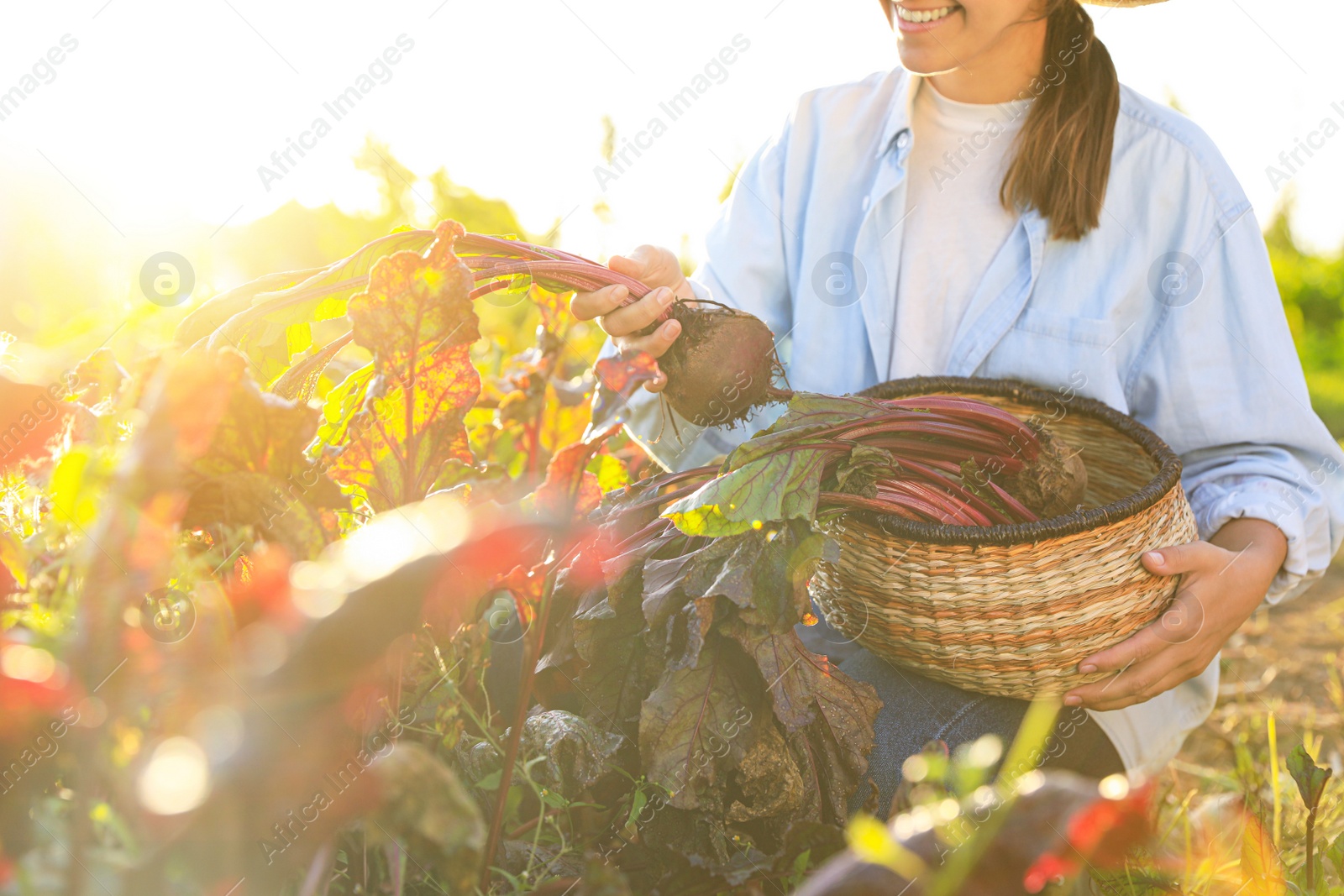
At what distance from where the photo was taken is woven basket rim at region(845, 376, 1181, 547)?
4.14 ft

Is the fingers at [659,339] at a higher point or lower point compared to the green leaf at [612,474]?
higher

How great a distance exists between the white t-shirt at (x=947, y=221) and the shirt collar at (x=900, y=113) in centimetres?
6

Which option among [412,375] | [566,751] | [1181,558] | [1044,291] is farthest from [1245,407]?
[412,375]

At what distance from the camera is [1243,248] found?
Answer: 6.04ft

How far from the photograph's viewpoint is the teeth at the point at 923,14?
1.77m

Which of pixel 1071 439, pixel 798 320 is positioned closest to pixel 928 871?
pixel 1071 439

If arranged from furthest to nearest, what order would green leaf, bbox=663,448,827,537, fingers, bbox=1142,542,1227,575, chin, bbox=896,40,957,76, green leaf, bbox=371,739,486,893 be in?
chin, bbox=896,40,957,76 < fingers, bbox=1142,542,1227,575 < green leaf, bbox=663,448,827,537 < green leaf, bbox=371,739,486,893

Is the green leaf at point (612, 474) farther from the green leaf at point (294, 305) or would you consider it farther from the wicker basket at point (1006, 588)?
the green leaf at point (294, 305)

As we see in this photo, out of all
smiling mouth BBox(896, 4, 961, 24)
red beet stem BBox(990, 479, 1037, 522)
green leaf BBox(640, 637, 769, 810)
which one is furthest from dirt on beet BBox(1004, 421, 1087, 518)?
smiling mouth BBox(896, 4, 961, 24)

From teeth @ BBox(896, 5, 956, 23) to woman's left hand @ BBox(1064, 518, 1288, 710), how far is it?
1.12 meters

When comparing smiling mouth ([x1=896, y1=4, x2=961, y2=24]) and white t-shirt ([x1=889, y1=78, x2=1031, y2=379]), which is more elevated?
smiling mouth ([x1=896, y1=4, x2=961, y2=24])

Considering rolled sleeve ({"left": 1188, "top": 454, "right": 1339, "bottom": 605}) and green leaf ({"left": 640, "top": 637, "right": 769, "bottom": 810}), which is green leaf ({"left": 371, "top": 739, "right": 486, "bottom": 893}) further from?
rolled sleeve ({"left": 1188, "top": 454, "right": 1339, "bottom": 605})

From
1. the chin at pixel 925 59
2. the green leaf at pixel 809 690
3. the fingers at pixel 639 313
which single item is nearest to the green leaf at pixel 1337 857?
the green leaf at pixel 809 690

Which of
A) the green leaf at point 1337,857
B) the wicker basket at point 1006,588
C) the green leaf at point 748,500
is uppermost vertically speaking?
the green leaf at point 748,500
